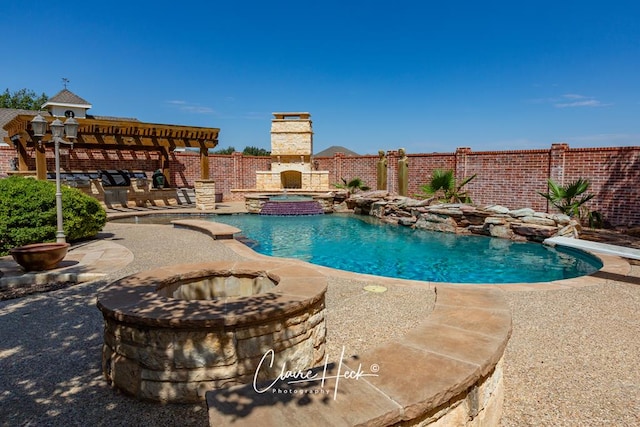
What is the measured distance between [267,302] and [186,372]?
74cm

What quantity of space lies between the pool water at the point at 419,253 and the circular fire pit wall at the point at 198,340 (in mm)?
4688

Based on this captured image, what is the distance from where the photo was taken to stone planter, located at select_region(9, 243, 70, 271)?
580 cm

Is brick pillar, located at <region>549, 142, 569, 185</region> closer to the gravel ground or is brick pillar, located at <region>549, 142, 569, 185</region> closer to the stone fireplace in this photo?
the gravel ground

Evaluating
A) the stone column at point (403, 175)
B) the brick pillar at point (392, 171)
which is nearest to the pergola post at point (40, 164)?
Result: the stone column at point (403, 175)

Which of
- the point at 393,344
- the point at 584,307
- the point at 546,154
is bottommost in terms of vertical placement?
the point at 584,307

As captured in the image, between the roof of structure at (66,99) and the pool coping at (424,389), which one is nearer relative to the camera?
the pool coping at (424,389)

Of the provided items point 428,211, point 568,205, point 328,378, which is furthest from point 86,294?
point 568,205

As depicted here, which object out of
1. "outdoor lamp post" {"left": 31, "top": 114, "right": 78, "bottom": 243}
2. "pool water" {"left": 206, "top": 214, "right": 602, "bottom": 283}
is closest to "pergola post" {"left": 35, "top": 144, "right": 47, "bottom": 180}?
"outdoor lamp post" {"left": 31, "top": 114, "right": 78, "bottom": 243}

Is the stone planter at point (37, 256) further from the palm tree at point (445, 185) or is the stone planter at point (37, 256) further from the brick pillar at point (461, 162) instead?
the brick pillar at point (461, 162)

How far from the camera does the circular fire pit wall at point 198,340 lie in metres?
2.63

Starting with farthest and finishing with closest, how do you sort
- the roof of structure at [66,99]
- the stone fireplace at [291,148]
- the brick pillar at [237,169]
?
the roof of structure at [66,99], the stone fireplace at [291,148], the brick pillar at [237,169]

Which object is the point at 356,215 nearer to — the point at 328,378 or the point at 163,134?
the point at 163,134

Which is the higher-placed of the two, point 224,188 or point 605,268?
point 224,188

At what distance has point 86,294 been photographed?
5168 mm
